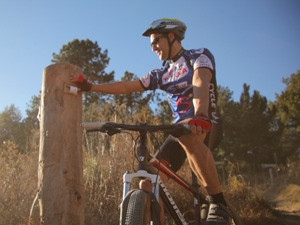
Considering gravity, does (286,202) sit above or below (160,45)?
below

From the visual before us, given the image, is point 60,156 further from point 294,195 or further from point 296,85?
point 296,85

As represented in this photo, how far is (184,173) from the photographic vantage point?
5906mm

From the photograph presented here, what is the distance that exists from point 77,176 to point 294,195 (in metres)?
7.22

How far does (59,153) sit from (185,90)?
1.33 meters

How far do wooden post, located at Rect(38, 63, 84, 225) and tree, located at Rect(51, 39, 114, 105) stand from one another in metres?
21.9

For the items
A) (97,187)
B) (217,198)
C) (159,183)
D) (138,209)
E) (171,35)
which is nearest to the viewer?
(138,209)

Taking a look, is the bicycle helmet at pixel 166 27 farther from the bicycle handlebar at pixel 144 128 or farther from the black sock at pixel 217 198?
the black sock at pixel 217 198

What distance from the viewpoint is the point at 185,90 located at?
2850 millimetres

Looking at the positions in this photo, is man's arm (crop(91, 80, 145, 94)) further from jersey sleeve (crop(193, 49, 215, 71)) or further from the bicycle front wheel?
the bicycle front wheel

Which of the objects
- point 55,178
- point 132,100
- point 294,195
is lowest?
point 294,195

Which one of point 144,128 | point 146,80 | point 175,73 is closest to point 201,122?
point 144,128

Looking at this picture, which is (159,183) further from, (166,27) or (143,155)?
(166,27)

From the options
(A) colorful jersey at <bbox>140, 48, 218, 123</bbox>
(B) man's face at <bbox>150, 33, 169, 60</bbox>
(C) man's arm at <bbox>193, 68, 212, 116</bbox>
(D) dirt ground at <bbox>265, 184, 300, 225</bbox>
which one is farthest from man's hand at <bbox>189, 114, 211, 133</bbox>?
(D) dirt ground at <bbox>265, 184, 300, 225</bbox>

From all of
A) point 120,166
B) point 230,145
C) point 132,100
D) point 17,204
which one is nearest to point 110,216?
point 120,166
